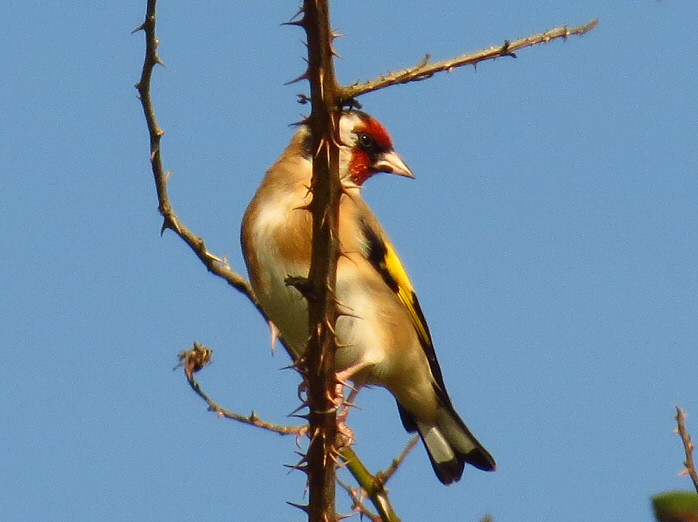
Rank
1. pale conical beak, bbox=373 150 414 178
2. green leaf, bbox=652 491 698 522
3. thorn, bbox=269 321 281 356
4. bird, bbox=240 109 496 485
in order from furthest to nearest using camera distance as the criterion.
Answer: pale conical beak, bbox=373 150 414 178, bird, bbox=240 109 496 485, thorn, bbox=269 321 281 356, green leaf, bbox=652 491 698 522

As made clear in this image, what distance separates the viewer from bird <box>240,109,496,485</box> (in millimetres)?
4289

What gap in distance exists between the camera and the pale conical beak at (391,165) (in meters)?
5.08

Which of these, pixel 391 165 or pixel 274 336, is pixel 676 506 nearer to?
pixel 274 336

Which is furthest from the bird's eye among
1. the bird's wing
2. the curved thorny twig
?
the curved thorny twig

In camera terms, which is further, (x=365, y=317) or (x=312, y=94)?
(x=365, y=317)

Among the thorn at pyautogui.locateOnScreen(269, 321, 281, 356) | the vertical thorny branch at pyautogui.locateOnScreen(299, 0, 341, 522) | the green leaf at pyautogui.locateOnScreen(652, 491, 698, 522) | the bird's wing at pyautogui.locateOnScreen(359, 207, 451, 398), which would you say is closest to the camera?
the green leaf at pyautogui.locateOnScreen(652, 491, 698, 522)

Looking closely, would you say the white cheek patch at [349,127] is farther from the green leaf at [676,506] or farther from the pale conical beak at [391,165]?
the green leaf at [676,506]

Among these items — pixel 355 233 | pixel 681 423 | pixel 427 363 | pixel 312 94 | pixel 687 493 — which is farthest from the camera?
pixel 427 363

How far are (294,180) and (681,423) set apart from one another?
95.4 inches

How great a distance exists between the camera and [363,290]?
14.8 feet

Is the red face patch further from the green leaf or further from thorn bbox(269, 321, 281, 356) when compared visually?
the green leaf

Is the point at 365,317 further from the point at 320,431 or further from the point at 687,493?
the point at 687,493

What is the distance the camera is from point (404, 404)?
5137 mm

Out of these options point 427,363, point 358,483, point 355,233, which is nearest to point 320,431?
point 358,483
